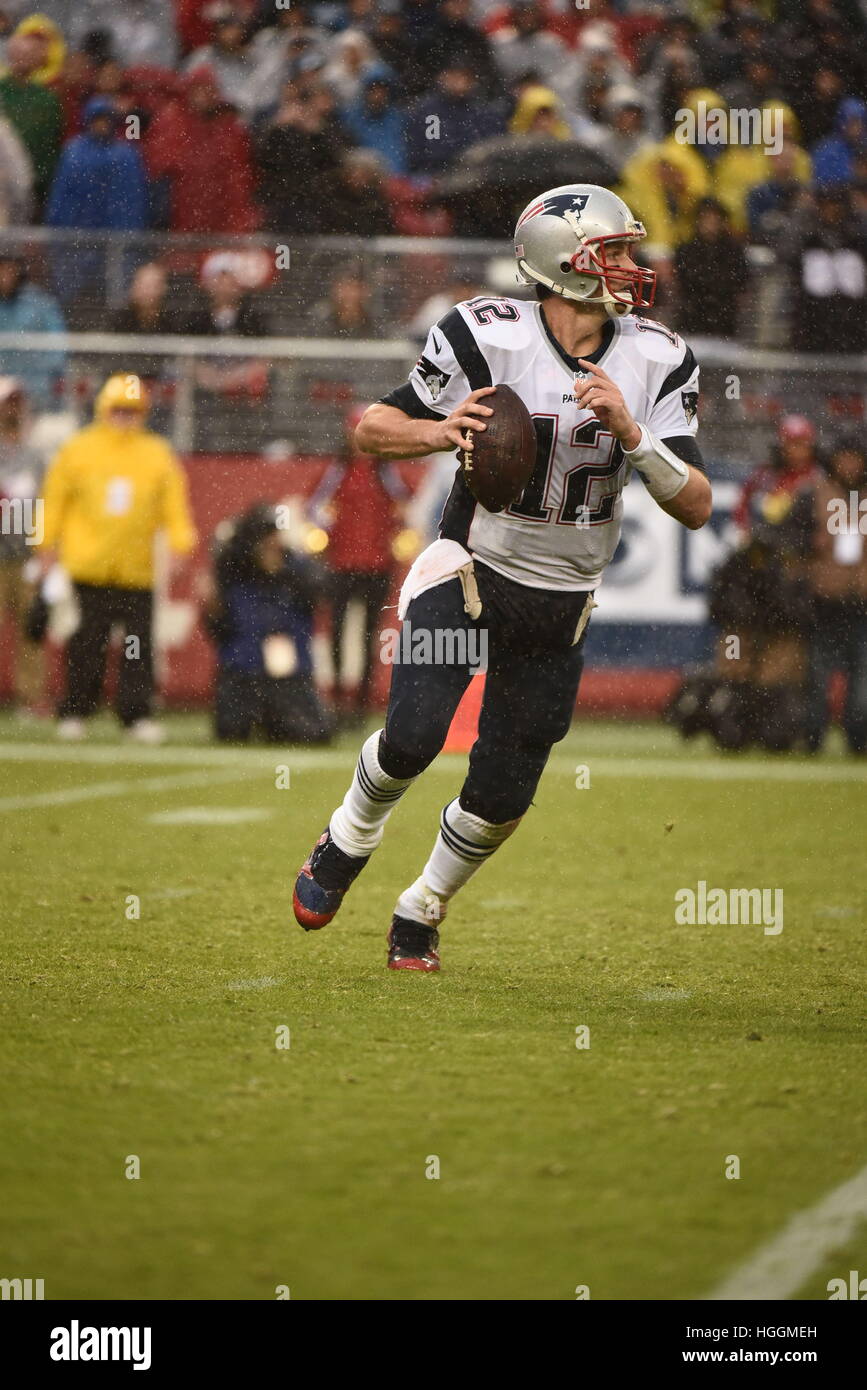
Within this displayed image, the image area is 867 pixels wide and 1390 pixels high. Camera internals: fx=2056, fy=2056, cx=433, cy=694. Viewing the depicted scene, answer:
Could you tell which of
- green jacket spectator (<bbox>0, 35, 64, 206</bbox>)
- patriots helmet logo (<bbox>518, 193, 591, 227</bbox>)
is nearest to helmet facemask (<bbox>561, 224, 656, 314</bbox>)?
patriots helmet logo (<bbox>518, 193, 591, 227</bbox>)

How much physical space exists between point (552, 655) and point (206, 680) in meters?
7.65

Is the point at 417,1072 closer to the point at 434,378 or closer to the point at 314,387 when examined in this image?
the point at 434,378

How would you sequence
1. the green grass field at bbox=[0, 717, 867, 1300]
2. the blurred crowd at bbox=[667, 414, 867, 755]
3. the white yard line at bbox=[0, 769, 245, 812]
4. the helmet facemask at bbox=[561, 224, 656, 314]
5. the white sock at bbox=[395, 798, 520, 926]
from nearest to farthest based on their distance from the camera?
1. the green grass field at bbox=[0, 717, 867, 1300]
2. the helmet facemask at bbox=[561, 224, 656, 314]
3. the white sock at bbox=[395, 798, 520, 926]
4. the white yard line at bbox=[0, 769, 245, 812]
5. the blurred crowd at bbox=[667, 414, 867, 755]

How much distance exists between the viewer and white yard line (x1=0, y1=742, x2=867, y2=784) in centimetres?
989

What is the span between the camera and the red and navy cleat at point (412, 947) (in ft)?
16.6

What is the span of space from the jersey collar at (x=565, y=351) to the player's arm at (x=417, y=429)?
220 millimetres

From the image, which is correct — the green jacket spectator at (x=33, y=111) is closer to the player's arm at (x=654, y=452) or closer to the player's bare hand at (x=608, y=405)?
the player's arm at (x=654, y=452)

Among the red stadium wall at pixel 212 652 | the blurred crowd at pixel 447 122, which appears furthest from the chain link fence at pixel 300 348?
the blurred crowd at pixel 447 122

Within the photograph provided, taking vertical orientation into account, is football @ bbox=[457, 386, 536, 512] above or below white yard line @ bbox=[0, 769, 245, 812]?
above

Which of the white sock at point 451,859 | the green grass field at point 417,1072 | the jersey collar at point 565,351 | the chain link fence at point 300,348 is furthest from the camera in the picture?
the chain link fence at point 300,348

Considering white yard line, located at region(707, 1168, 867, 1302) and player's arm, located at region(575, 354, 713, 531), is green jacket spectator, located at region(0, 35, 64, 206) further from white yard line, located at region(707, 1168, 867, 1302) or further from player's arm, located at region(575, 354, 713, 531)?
white yard line, located at region(707, 1168, 867, 1302)

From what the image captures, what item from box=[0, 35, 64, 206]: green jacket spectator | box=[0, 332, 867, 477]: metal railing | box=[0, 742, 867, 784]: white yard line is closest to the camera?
box=[0, 742, 867, 784]: white yard line

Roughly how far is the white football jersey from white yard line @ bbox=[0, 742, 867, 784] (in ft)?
16.2

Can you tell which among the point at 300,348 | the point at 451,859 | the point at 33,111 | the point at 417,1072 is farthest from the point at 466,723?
the point at 417,1072
